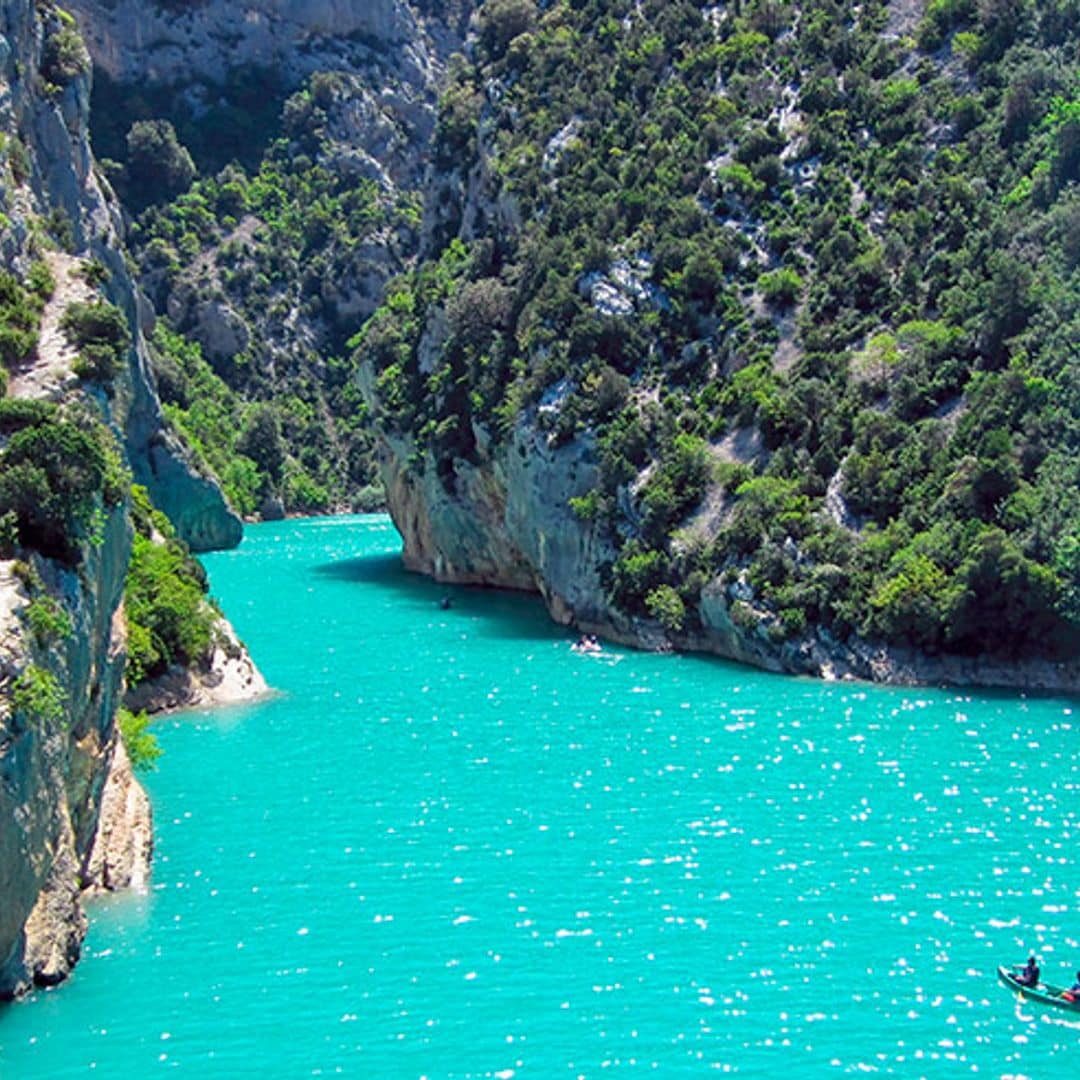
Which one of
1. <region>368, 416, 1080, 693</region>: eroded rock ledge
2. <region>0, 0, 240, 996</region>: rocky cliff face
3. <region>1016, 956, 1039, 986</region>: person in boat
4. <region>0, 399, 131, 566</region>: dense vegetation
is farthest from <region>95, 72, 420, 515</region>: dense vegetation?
<region>1016, 956, 1039, 986</region>: person in boat

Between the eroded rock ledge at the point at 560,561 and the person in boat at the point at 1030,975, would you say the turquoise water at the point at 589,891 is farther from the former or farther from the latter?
the eroded rock ledge at the point at 560,561

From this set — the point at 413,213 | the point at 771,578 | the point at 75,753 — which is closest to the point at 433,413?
the point at 771,578

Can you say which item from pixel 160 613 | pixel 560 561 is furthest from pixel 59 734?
pixel 560 561

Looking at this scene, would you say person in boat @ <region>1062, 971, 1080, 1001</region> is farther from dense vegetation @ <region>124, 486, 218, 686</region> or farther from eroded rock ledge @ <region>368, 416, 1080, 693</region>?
dense vegetation @ <region>124, 486, 218, 686</region>

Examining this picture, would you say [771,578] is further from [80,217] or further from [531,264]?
[80,217]

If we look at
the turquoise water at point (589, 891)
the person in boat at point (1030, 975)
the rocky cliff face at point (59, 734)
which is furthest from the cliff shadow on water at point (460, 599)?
the person in boat at point (1030, 975)

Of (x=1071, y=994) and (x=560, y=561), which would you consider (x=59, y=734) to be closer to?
(x=1071, y=994)
